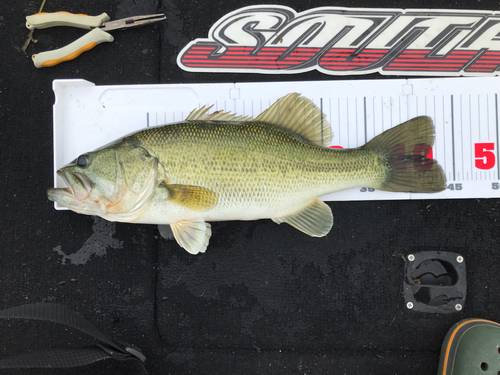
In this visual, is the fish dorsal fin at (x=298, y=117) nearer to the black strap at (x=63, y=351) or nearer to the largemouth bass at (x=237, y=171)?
the largemouth bass at (x=237, y=171)

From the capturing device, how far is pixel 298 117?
1.58 m

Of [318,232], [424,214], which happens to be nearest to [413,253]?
[424,214]

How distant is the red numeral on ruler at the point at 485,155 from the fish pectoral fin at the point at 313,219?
86cm

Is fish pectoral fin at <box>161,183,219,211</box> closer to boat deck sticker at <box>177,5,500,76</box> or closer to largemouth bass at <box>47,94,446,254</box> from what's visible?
largemouth bass at <box>47,94,446,254</box>

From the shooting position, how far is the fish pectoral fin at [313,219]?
1.59 metres

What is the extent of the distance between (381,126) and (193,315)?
56.2 inches

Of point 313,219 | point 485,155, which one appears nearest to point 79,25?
point 313,219

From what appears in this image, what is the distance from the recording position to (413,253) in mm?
1777

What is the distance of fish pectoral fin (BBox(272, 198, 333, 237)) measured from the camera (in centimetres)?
159

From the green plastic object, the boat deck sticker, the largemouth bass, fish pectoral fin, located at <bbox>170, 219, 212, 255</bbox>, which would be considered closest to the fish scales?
the largemouth bass

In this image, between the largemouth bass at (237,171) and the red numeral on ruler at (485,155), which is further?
the red numeral on ruler at (485,155)

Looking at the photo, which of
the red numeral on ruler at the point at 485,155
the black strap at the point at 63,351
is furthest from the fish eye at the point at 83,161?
the red numeral on ruler at the point at 485,155

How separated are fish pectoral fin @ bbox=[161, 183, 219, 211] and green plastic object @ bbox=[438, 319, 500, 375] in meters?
1.42

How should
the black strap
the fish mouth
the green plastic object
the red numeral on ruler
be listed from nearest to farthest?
the fish mouth, the black strap, the green plastic object, the red numeral on ruler
